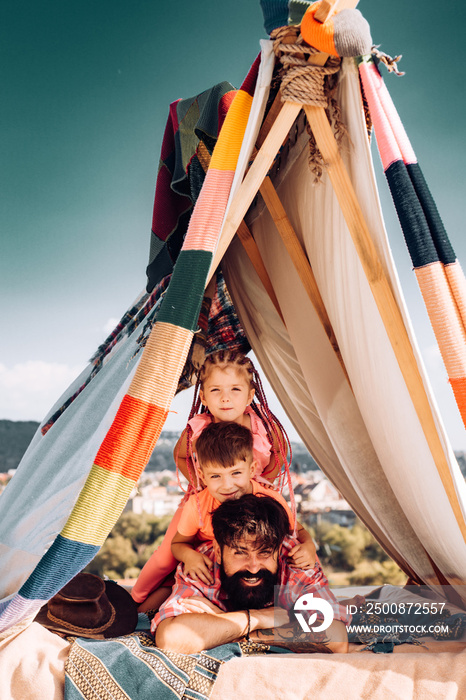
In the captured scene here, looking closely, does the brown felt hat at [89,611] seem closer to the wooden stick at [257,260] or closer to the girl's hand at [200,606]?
the girl's hand at [200,606]

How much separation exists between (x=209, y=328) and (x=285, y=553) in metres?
1.17

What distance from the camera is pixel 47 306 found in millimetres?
8891

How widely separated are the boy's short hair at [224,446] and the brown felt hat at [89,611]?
683 millimetres

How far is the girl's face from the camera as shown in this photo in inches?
94.2

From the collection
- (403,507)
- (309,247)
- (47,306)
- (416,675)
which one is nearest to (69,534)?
(416,675)

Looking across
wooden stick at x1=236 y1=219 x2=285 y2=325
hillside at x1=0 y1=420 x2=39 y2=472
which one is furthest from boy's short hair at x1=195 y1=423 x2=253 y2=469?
hillside at x1=0 y1=420 x2=39 y2=472

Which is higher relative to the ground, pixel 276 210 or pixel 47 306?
pixel 47 306

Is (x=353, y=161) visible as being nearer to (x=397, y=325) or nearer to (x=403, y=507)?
(x=397, y=325)

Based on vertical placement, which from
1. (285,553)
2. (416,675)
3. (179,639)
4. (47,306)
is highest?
(47,306)

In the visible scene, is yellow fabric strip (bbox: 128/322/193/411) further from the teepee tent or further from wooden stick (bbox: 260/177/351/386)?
wooden stick (bbox: 260/177/351/386)

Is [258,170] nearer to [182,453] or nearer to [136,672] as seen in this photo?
[182,453]

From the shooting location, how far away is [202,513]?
2172 mm

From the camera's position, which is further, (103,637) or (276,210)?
(276,210)

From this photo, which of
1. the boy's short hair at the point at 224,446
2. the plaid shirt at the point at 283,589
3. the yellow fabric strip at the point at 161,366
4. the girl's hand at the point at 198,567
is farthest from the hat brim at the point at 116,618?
the yellow fabric strip at the point at 161,366
